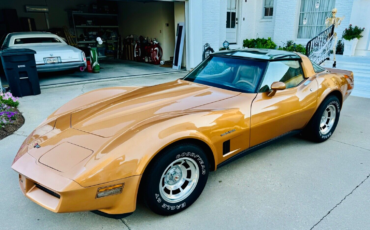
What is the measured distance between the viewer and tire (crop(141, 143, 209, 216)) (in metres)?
2.08

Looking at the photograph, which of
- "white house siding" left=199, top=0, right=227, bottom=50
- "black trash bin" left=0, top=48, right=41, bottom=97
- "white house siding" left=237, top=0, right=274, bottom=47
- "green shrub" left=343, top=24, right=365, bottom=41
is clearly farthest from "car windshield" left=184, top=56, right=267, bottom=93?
"white house siding" left=237, top=0, right=274, bottom=47

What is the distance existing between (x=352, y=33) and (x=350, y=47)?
0.53 metres

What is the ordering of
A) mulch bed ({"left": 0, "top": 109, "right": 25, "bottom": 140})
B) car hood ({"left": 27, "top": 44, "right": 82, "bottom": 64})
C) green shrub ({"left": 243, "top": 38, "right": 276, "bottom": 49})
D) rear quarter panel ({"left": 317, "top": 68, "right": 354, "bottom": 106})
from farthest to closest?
1. green shrub ({"left": 243, "top": 38, "right": 276, "bottom": 49})
2. car hood ({"left": 27, "top": 44, "right": 82, "bottom": 64})
3. mulch bed ({"left": 0, "top": 109, "right": 25, "bottom": 140})
4. rear quarter panel ({"left": 317, "top": 68, "right": 354, "bottom": 106})

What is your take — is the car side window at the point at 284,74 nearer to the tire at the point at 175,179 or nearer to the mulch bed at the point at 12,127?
the tire at the point at 175,179

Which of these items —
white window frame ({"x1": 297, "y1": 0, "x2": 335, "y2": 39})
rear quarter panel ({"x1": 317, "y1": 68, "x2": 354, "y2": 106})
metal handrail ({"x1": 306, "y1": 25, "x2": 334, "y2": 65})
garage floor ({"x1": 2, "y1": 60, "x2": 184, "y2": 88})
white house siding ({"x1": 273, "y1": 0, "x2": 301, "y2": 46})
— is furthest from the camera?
A: white house siding ({"x1": 273, "y1": 0, "x2": 301, "y2": 46})

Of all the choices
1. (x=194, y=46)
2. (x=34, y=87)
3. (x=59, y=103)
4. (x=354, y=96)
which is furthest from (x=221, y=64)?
(x=194, y=46)

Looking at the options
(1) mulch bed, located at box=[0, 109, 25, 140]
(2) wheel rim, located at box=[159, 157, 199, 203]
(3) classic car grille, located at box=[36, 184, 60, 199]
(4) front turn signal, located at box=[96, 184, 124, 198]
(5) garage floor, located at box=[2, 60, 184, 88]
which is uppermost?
(4) front turn signal, located at box=[96, 184, 124, 198]

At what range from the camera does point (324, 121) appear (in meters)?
3.92

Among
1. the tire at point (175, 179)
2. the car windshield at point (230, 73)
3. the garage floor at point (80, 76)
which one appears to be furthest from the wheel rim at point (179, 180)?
the garage floor at point (80, 76)

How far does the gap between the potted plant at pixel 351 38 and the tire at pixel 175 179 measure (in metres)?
9.52

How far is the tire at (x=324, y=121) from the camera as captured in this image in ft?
11.8

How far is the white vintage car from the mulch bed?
3.33 m

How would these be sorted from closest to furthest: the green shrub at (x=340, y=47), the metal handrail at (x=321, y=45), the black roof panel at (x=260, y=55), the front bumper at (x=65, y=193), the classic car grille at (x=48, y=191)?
the front bumper at (x=65, y=193), the classic car grille at (x=48, y=191), the black roof panel at (x=260, y=55), the metal handrail at (x=321, y=45), the green shrub at (x=340, y=47)

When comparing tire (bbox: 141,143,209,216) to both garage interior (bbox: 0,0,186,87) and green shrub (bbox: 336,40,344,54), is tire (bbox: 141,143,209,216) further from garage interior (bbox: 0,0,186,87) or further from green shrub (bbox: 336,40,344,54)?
green shrub (bbox: 336,40,344,54)
